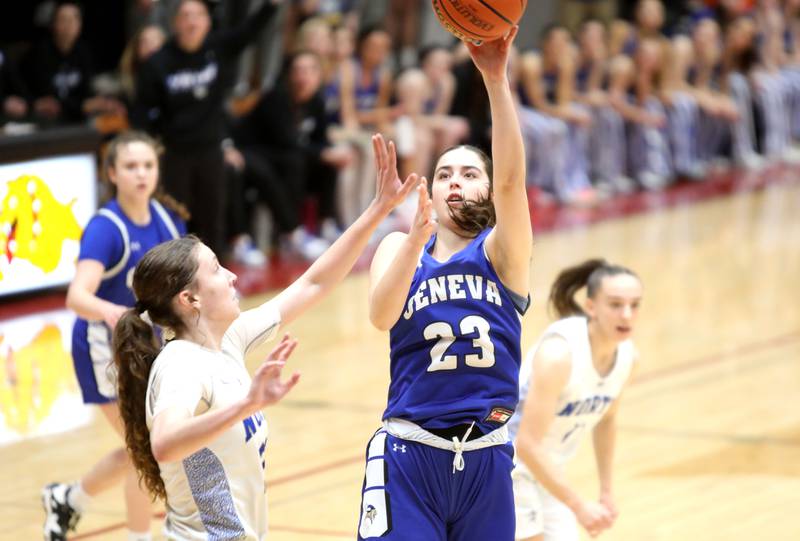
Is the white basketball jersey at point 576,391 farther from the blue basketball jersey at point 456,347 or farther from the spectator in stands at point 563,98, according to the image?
the spectator in stands at point 563,98

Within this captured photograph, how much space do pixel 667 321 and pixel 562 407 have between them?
17.0 ft

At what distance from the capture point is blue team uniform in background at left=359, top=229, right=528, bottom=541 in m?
3.68

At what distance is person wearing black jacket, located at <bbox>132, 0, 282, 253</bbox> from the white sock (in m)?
5.07

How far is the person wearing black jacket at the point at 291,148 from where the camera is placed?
462 inches

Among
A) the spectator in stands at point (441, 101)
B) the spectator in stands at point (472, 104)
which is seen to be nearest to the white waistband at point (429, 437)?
the spectator in stands at point (441, 101)

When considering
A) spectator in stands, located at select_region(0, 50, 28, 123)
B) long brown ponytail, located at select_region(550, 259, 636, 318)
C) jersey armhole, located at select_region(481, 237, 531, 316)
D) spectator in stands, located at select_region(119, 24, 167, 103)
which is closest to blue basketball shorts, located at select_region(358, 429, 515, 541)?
jersey armhole, located at select_region(481, 237, 531, 316)

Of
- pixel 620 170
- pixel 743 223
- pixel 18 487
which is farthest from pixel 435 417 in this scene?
pixel 620 170

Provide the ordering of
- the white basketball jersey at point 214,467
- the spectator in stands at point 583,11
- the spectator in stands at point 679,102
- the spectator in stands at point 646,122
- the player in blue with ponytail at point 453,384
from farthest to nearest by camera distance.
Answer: the spectator in stands at point 583,11 < the spectator in stands at point 679,102 < the spectator in stands at point 646,122 < the player in blue with ponytail at point 453,384 < the white basketball jersey at point 214,467

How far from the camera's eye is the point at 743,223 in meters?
14.0

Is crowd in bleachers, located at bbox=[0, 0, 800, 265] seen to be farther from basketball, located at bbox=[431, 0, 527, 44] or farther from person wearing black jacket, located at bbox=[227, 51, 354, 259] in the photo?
basketball, located at bbox=[431, 0, 527, 44]

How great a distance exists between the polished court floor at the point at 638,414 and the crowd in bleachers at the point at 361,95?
1.28 meters

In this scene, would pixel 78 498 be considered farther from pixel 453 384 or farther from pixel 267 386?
pixel 267 386

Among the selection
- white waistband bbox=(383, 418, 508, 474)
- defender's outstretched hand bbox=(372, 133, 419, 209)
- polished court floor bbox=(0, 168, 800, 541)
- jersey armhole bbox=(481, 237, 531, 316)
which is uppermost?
defender's outstretched hand bbox=(372, 133, 419, 209)

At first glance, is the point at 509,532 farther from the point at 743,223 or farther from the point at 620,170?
the point at 620,170
